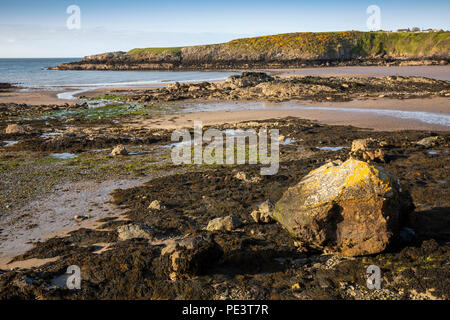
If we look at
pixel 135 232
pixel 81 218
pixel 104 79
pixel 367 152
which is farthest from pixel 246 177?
pixel 104 79

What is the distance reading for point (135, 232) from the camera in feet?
26.1

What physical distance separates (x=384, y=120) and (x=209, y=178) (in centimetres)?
1374

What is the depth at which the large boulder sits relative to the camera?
630 centimetres

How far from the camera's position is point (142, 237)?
787 centimetres

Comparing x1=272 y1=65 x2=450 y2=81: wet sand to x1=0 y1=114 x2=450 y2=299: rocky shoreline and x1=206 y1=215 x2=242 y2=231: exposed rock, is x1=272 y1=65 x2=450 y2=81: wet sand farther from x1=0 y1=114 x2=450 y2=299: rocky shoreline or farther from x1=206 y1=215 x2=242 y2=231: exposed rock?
x1=206 y1=215 x2=242 y2=231: exposed rock

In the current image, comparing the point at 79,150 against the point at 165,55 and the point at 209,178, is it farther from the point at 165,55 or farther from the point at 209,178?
the point at 165,55

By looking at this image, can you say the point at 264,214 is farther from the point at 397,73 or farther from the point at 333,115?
the point at 397,73

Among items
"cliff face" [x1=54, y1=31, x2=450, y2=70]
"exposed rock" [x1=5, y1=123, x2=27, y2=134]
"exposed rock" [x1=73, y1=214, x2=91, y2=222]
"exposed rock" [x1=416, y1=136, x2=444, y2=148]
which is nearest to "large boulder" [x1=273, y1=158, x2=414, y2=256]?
"exposed rock" [x1=73, y1=214, x2=91, y2=222]

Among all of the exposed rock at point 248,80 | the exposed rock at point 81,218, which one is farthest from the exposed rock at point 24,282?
the exposed rock at point 248,80

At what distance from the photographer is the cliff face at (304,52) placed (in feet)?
254

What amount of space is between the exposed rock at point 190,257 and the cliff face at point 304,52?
71.1 meters
